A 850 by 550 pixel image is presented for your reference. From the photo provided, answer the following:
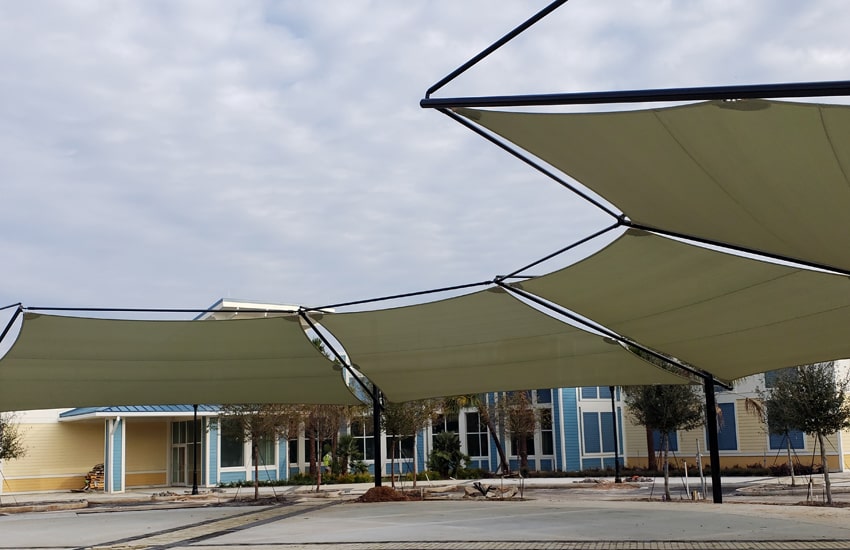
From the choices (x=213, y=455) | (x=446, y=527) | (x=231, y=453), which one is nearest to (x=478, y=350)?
(x=446, y=527)

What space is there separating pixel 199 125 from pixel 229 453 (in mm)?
22883

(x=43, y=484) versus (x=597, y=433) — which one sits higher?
(x=597, y=433)

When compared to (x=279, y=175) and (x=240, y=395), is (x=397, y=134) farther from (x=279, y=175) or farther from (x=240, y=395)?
(x=240, y=395)

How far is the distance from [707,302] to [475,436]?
86.9 feet

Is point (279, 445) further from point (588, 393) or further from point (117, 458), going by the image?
point (588, 393)

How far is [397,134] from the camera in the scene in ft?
27.9

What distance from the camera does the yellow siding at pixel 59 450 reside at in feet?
97.4

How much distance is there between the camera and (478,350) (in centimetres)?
1395

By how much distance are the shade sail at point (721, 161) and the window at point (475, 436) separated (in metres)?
28.6

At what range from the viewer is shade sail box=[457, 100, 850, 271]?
5.68m

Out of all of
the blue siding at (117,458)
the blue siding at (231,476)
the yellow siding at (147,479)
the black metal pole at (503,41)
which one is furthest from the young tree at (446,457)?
the black metal pole at (503,41)

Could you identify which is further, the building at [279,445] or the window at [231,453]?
the window at [231,453]

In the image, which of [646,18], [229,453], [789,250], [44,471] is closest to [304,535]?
[789,250]

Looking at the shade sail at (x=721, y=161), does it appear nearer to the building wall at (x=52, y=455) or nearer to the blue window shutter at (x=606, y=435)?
the building wall at (x=52, y=455)
